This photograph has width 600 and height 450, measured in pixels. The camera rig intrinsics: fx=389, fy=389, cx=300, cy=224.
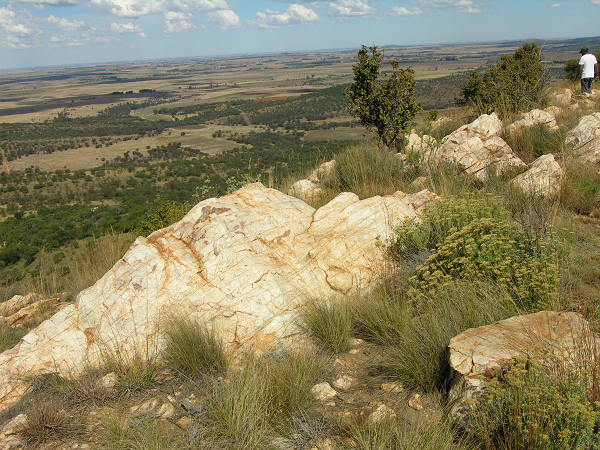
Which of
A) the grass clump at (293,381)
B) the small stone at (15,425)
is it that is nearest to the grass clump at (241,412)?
the grass clump at (293,381)

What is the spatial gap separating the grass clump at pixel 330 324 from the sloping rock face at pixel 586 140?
574cm

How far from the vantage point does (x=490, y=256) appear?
317 centimetres

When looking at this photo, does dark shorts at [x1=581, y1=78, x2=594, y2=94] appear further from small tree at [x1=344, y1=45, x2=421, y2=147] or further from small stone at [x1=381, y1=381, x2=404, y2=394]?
small stone at [x1=381, y1=381, x2=404, y2=394]

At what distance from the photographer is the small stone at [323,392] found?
2.69m

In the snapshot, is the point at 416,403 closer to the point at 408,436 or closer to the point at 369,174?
the point at 408,436

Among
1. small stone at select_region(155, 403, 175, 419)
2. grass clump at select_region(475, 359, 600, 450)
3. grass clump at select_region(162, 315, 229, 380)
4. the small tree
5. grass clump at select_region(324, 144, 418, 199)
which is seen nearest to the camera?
grass clump at select_region(475, 359, 600, 450)

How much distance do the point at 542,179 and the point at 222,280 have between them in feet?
15.4

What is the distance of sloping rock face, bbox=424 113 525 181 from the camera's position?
650 cm

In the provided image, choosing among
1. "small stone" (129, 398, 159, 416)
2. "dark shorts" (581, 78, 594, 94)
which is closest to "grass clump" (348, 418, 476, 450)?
"small stone" (129, 398, 159, 416)

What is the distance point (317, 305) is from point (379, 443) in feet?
4.72

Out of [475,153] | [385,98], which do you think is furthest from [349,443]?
[385,98]

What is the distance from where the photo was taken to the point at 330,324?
321 cm

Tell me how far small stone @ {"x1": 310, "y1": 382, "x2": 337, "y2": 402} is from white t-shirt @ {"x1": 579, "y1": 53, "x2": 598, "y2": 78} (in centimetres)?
1301

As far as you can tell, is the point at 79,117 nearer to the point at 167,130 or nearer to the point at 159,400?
the point at 167,130
